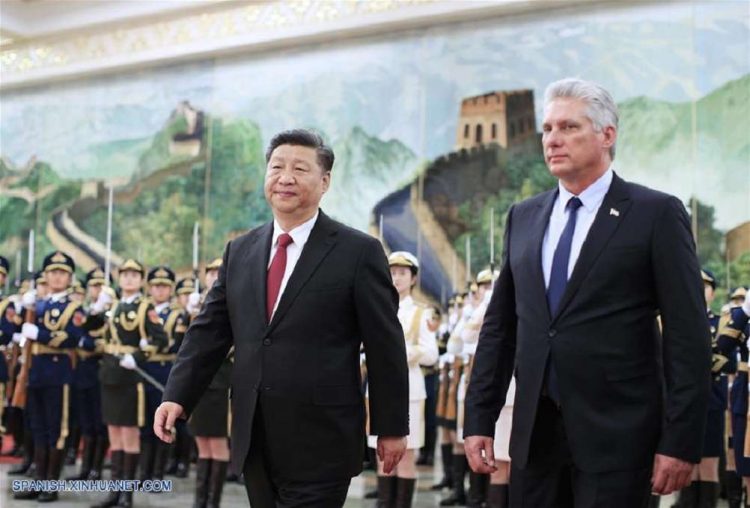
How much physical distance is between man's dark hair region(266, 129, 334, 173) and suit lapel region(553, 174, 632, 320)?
3.39 ft

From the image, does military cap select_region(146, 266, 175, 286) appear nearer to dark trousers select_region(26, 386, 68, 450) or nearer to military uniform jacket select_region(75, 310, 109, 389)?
military uniform jacket select_region(75, 310, 109, 389)

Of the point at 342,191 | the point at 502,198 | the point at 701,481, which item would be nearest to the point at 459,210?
the point at 502,198

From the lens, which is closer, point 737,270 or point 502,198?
point 737,270

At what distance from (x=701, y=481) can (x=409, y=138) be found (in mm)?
7153

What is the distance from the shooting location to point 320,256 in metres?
3.30

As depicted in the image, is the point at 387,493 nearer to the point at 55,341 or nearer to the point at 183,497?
the point at 183,497

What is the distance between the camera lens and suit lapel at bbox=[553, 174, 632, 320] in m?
2.76

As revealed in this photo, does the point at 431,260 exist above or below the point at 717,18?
below

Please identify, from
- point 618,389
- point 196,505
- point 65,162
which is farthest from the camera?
point 65,162

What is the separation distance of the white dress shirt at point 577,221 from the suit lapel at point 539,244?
18mm

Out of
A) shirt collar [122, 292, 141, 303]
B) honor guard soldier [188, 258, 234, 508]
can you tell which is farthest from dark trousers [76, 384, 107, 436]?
honor guard soldier [188, 258, 234, 508]

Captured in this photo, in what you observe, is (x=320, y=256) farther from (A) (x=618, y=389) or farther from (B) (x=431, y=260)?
(B) (x=431, y=260)

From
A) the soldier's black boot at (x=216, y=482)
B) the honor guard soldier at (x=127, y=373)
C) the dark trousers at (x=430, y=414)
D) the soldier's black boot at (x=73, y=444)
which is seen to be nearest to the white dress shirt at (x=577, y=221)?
the soldier's black boot at (x=216, y=482)

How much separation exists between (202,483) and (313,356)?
4.28 m
